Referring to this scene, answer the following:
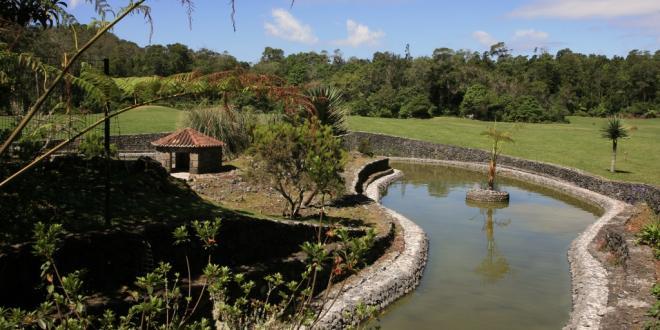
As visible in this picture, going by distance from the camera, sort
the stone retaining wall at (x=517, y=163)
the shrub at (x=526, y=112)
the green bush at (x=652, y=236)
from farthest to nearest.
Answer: the shrub at (x=526, y=112) < the stone retaining wall at (x=517, y=163) < the green bush at (x=652, y=236)

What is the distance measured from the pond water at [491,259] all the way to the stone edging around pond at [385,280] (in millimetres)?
252

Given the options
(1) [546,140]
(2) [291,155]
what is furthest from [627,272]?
(1) [546,140]

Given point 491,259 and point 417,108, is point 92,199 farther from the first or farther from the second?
point 417,108

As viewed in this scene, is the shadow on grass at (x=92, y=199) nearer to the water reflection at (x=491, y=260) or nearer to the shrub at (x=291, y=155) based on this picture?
the shrub at (x=291, y=155)

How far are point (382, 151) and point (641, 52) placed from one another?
6845 centimetres

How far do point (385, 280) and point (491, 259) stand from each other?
4319 mm

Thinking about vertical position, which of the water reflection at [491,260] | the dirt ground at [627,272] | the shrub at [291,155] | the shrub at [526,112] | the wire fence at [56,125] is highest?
the shrub at [526,112]

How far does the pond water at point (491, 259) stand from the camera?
35.3 feet

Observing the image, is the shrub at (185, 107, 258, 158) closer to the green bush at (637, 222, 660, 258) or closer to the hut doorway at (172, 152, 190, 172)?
the hut doorway at (172, 152, 190, 172)

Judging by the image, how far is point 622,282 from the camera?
38.1 ft

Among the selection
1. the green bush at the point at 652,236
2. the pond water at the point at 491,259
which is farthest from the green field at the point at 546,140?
the green bush at the point at 652,236

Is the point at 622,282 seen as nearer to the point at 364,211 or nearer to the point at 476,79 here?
the point at 364,211

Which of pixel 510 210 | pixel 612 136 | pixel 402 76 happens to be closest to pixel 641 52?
pixel 402 76

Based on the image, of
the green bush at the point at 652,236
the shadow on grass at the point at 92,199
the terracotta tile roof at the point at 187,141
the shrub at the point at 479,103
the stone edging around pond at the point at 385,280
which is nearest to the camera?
the green bush at the point at 652,236
